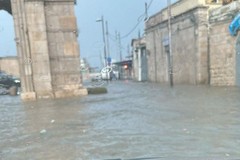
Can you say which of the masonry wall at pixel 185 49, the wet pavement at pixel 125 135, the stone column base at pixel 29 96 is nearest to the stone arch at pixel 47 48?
the stone column base at pixel 29 96

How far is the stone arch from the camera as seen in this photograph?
14641 mm

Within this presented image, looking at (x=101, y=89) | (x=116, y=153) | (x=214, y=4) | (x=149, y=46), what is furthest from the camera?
(x=149, y=46)

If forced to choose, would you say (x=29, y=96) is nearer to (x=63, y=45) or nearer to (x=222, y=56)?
(x=63, y=45)

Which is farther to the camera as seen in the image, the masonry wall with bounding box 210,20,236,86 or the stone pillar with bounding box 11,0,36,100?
the masonry wall with bounding box 210,20,236,86

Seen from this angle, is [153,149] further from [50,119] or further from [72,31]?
[72,31]

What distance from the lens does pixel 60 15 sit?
50.0 feet

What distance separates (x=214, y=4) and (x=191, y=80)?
4879mm

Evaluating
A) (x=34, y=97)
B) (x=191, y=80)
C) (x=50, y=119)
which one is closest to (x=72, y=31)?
(x=34, y=97)

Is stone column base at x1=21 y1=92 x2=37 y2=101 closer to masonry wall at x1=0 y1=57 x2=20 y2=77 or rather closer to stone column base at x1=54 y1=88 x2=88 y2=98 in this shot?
stone column base at x1=54 y1=88 x2=88 y2=98

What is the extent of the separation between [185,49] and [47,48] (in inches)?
411

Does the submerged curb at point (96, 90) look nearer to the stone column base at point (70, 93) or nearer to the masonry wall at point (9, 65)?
the stone column base at point (70, 93)

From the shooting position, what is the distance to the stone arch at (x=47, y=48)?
48.0 feet

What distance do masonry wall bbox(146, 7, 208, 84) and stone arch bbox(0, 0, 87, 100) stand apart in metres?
7.93

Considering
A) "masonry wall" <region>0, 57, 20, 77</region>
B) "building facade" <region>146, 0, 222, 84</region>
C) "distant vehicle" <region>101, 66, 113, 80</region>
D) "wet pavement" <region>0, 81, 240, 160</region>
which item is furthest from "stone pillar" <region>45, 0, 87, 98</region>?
"masonry wall" <region>0, 57, 20, 77</region>
